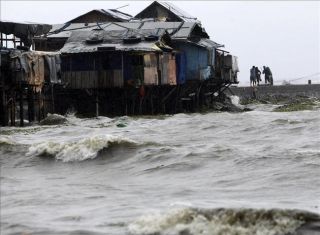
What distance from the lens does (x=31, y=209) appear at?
303 inches

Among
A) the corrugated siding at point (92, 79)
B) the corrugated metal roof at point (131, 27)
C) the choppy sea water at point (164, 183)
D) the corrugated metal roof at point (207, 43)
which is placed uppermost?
the corrugated metal roof at point (131, 27)

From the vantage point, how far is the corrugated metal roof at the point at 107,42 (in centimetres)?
2799

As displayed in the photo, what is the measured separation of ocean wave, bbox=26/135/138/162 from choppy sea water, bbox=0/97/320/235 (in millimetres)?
24

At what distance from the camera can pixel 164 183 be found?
9.79 metres

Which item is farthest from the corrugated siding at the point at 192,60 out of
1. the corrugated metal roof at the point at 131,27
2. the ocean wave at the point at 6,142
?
the ocean wave at the point at 6,142

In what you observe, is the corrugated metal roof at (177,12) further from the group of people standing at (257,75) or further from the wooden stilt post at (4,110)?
the wooden stilt post at (4,110)

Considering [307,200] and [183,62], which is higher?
[183,62]

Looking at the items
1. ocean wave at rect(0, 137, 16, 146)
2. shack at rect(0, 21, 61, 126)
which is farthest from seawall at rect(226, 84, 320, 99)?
ocean wave at rect(0, 137, 16, 146)

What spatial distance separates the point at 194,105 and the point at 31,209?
93.1 ft

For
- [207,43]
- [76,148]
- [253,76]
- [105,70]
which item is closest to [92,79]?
[105,70]

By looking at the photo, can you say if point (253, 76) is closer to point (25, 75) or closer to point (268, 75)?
point (268, 75)

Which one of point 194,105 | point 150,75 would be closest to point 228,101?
point 194,105

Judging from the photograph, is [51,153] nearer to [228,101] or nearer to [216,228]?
[216,228]

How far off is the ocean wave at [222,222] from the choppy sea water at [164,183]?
0.01 meters
